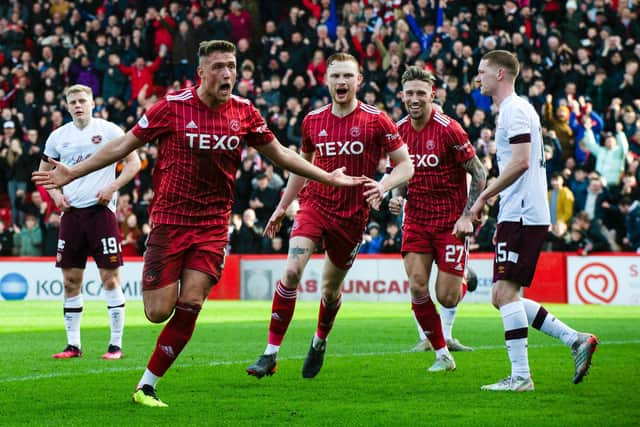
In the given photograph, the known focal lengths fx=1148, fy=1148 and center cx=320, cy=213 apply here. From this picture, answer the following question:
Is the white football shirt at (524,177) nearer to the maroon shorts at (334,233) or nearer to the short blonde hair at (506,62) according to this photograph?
the short blonde hair at (506,62)

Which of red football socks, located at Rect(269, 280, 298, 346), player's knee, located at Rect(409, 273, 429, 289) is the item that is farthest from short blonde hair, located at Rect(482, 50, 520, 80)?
red football socks, located at Rect(269, 280, 298, 346)

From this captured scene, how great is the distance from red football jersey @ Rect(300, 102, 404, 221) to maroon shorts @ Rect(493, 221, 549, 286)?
4.54ft

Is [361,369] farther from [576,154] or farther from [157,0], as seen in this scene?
[157,0]

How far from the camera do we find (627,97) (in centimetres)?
2350

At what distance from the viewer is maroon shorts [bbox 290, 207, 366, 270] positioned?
32.5ft

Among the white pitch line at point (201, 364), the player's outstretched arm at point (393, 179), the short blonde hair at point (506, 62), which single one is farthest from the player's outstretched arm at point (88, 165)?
the short blonde hair at point (506, 62)

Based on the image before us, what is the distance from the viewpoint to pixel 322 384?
9359 mm

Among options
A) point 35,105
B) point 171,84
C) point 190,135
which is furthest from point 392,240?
point 190,135

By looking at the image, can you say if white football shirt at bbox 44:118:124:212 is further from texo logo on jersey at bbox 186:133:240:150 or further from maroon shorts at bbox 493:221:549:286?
maroon shorts at bbox 493:221:549:286

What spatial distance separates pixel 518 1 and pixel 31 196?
1230 cm

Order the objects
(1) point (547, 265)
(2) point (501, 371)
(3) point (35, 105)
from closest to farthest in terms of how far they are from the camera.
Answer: (2) point (501, 371) → (1) point (547, 265) → (3) point (35, 105)

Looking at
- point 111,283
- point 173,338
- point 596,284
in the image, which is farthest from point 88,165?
point 596,284

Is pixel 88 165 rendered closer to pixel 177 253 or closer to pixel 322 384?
pixel 177 253

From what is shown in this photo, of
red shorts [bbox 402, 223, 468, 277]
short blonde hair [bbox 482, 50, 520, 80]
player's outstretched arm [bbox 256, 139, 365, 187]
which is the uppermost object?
short blonde hair [bbox 482, 50, 520, 80]
